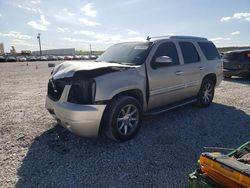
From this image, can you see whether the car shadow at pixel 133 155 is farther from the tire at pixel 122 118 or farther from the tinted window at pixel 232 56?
the tinted window at pixel 232 56

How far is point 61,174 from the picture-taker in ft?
11.5

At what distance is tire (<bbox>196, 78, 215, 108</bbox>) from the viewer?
261 inches

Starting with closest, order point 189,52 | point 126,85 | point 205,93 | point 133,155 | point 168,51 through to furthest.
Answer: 1. point 133,155
2. point 126,85
3. point 168,51
4. point 189,52
5. point 205,93

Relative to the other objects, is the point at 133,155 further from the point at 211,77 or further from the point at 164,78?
the point at 211,77

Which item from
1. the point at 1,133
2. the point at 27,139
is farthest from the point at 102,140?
the point at 1,133

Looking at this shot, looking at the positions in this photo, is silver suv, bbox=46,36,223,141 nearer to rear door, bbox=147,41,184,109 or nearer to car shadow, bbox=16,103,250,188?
rear door, bbox=147,41,184,109

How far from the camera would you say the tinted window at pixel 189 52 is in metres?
5.94

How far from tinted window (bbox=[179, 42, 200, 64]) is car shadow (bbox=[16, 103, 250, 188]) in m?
1.47

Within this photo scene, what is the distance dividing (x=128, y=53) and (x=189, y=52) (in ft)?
5.82

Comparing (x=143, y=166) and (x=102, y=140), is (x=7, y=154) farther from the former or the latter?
(x=143, y=166)

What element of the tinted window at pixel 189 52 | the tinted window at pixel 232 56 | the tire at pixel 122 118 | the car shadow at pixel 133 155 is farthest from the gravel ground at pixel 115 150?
the tinted window at pixel 232 56

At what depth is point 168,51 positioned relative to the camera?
5.49 m

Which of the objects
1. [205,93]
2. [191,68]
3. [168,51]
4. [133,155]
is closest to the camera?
[133,155]

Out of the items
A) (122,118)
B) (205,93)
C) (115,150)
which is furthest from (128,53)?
(205,93)
